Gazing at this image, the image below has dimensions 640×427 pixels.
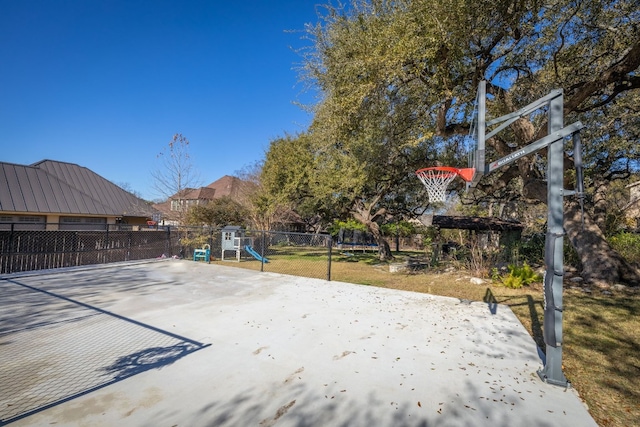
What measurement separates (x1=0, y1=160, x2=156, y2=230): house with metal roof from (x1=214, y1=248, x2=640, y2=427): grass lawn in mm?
14295

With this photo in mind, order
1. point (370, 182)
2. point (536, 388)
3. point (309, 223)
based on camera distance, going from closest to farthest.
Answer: point (536, 388) → point (370, 182) → point (309, 223)

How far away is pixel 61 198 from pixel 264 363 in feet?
64.2

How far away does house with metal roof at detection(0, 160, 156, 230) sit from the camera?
52.1 feet

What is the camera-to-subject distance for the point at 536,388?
3291 mm

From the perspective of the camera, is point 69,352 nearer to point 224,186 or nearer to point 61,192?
point 61,192

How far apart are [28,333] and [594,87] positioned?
11307mm

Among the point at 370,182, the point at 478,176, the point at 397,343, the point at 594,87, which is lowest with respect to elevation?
the point at 397,343

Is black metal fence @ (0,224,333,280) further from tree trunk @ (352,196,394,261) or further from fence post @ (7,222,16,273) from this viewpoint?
tree trunk @ (352,196,394,261)

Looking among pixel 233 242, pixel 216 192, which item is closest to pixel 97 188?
pixel 233 242

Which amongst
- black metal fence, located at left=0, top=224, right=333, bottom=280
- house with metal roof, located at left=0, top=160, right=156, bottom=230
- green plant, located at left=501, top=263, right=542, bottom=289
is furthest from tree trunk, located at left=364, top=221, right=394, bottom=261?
house with metal roof, located at left=0, top=160, right=156, bottom=230

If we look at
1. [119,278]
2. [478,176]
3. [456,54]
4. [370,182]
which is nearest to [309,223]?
[370,182]

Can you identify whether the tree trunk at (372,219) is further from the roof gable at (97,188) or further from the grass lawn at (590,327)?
the roof gable at (97,188)

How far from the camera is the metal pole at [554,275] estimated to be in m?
3.37

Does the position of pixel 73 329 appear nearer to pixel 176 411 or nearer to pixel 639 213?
pixel 176 411
